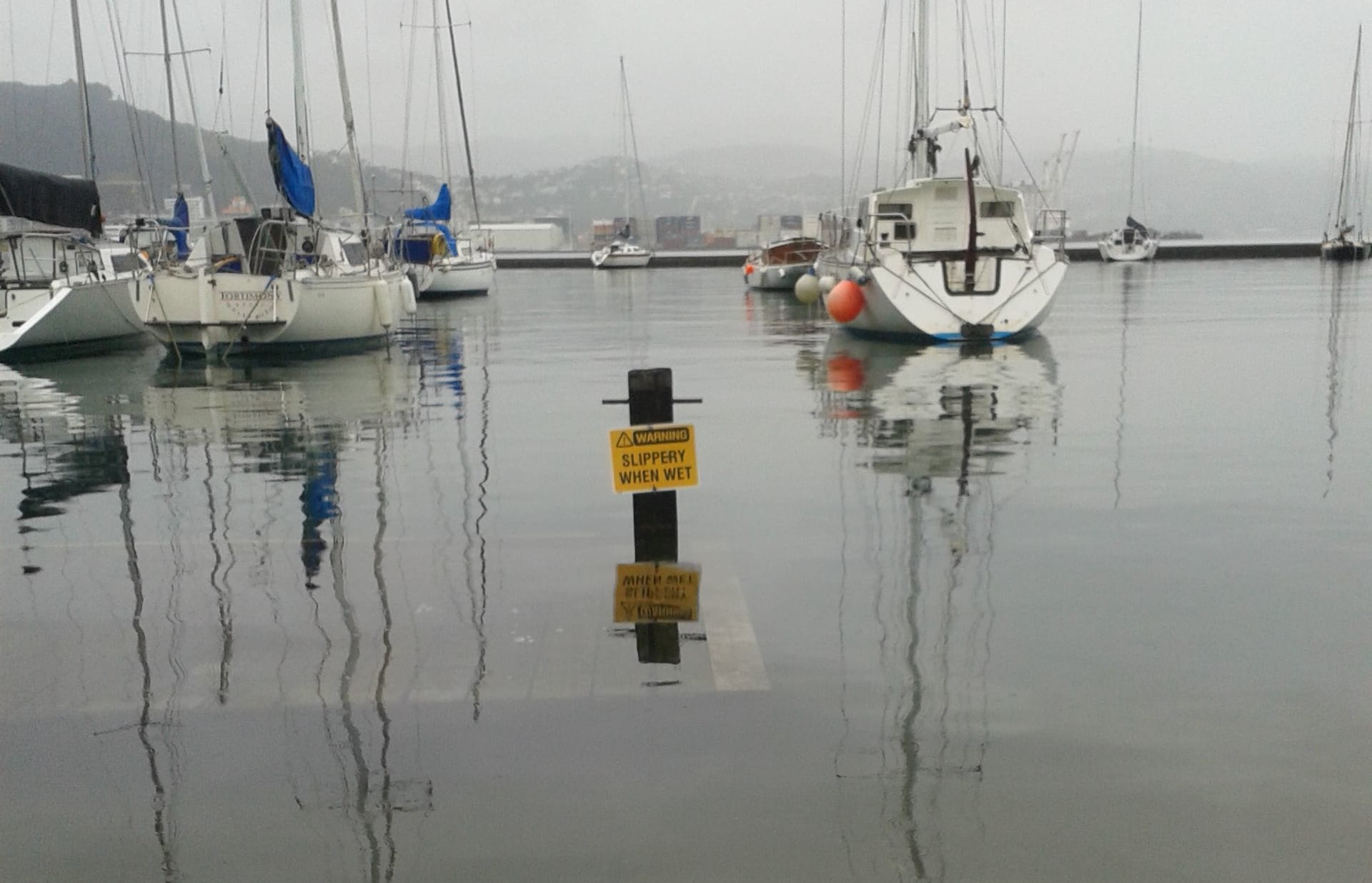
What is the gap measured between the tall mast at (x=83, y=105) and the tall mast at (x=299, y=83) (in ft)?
19.7

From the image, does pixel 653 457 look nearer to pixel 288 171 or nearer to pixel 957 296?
pixel 957 296

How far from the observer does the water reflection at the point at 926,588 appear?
15.6 feet

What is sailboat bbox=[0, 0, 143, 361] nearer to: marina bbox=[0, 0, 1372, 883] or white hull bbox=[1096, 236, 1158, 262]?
marina bbox=[0, 0, 1372, 883]

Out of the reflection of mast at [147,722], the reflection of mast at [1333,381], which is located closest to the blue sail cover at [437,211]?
the reflection of mast at [1333,381]

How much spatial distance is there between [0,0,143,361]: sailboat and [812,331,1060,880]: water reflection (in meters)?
15.3

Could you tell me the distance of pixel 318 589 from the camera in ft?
24.8

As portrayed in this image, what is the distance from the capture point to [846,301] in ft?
82.8

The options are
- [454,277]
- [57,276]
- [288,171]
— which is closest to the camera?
[288,171]

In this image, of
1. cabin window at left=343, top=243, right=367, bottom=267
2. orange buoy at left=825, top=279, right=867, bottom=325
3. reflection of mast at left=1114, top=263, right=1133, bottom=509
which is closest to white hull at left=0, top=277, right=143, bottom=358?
cabin window at left=343, top=243, right=367, bottom=267

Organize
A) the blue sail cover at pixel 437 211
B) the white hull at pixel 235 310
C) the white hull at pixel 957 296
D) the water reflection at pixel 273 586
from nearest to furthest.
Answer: the water reflection at pixel 273 586 → the white hull at pixel 235 310 → the white hull at pixel 957 296 → the blue sail cover at pixel 437 211

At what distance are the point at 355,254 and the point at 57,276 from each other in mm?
5600

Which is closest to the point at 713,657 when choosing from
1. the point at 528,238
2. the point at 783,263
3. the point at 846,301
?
the point at 846,301

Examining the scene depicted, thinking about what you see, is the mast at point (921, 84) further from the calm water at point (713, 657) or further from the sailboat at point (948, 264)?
the calm water at point (713, 657)

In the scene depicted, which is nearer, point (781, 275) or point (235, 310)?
point (235, 310)
